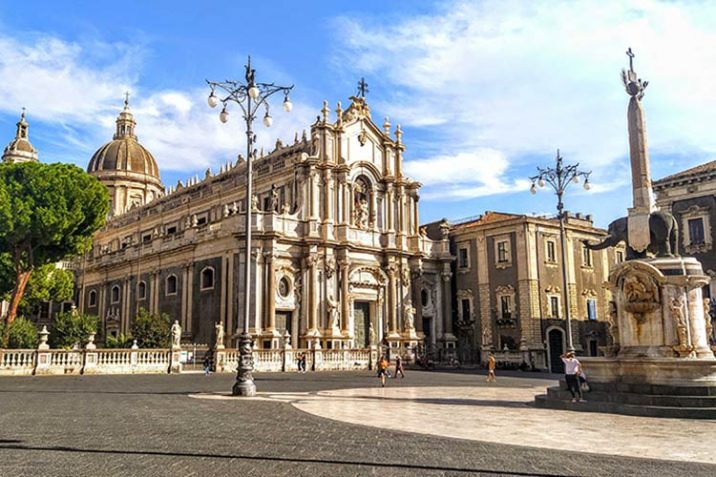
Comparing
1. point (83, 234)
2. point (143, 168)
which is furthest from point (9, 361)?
point (143, 168)

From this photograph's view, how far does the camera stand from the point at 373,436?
10797mm

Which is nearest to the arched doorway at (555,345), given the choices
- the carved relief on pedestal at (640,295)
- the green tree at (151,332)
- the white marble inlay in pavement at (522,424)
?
the green tree at (151,332)

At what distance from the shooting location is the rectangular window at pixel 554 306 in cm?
4459

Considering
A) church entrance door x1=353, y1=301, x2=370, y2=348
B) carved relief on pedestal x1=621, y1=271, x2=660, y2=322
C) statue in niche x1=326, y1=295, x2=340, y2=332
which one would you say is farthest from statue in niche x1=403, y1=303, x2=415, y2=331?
carved relief on pedestal x1=621, y1=271, x2=660, y2=322

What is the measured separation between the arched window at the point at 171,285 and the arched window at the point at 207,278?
3.99m

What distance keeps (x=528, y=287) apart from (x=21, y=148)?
5856 cm

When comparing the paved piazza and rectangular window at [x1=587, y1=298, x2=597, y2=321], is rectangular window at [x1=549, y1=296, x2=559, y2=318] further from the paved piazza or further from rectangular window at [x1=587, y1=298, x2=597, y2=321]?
the paved piazza

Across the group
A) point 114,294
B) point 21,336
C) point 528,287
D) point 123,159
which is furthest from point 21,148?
point 528,287

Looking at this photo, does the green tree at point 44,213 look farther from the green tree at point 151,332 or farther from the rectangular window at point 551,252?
the rectangular window at point 551,252

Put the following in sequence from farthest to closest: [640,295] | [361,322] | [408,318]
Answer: [408,318] → [361,322] → [640,295]

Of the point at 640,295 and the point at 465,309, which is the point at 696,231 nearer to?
the point at 465,309

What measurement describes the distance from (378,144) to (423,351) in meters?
15.4

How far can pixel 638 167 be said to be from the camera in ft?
56.6

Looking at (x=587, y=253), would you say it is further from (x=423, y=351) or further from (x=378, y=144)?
(x=378, y=144)
